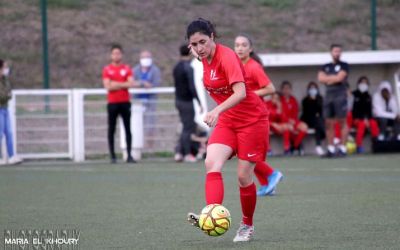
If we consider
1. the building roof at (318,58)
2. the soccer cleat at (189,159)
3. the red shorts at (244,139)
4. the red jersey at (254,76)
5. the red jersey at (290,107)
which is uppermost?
the building roof at (318,58)

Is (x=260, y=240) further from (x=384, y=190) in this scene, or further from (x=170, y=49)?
(x=170, y=49)

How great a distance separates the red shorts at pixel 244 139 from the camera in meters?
8.14

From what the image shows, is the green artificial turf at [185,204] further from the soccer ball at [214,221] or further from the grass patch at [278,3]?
the grass patch at [278,3]

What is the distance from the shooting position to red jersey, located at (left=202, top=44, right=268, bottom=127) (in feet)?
25.9

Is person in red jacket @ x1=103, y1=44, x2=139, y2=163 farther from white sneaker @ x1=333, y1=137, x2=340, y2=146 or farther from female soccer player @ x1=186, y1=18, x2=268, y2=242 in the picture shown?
female soccer player @ x1=186, y1=18, x2=268, y2=242

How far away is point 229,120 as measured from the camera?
8180 millimetres

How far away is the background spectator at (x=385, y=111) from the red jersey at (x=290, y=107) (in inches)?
62.7

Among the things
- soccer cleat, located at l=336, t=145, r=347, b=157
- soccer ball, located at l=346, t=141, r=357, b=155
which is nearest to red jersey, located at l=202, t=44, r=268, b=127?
soccer cleat, located at l=336, t=145, r=347, b=157

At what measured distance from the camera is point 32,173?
15945 millimetres

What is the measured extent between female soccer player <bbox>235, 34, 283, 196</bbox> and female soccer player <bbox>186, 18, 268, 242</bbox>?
9.37ft


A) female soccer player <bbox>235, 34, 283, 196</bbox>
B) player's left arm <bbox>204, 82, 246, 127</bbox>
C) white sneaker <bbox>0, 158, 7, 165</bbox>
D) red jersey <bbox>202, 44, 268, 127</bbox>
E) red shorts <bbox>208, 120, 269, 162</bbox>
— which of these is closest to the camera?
player's left arm <bbox>204, 82, 246, 127</bbox>

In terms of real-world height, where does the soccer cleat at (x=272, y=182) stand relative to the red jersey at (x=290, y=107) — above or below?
below

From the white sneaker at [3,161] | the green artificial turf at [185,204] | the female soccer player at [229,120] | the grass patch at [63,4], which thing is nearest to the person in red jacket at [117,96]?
the green artificial turf at [185,204]

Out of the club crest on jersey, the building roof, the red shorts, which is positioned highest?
the building roof
